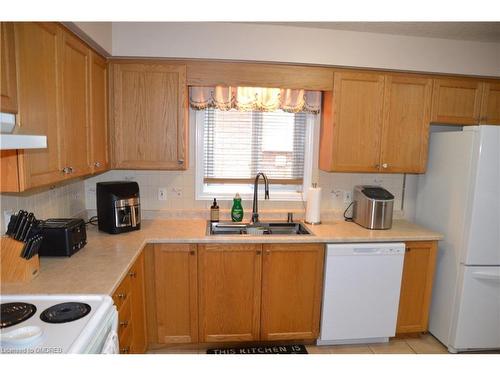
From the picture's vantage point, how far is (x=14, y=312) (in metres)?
1.18

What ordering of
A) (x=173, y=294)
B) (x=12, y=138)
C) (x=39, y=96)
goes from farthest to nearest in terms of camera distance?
1. (x=173, y=294)
2. (x=39, y=96)
3. (x=12, y=138)

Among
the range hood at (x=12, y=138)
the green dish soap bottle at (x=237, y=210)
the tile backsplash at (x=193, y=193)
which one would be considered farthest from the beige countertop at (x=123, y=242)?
the range hood at (x=12, y=138)

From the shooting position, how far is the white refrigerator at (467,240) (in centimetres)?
216

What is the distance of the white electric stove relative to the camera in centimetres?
100

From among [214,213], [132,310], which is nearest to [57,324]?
[132,310]

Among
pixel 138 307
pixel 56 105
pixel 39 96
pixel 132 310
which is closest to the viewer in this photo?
pixel 39 96

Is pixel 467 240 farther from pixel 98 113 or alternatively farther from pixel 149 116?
pixel 98 113

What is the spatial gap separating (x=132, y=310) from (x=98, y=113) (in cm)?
130

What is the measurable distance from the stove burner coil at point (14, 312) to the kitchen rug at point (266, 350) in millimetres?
1429

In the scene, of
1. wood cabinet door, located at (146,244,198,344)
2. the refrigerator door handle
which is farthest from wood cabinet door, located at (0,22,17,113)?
the refrigerator door handle

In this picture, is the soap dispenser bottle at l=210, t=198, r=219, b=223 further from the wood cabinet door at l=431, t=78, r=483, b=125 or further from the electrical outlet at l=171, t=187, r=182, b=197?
the wood cabinet door at l=431, t=78, r=483, b=125
